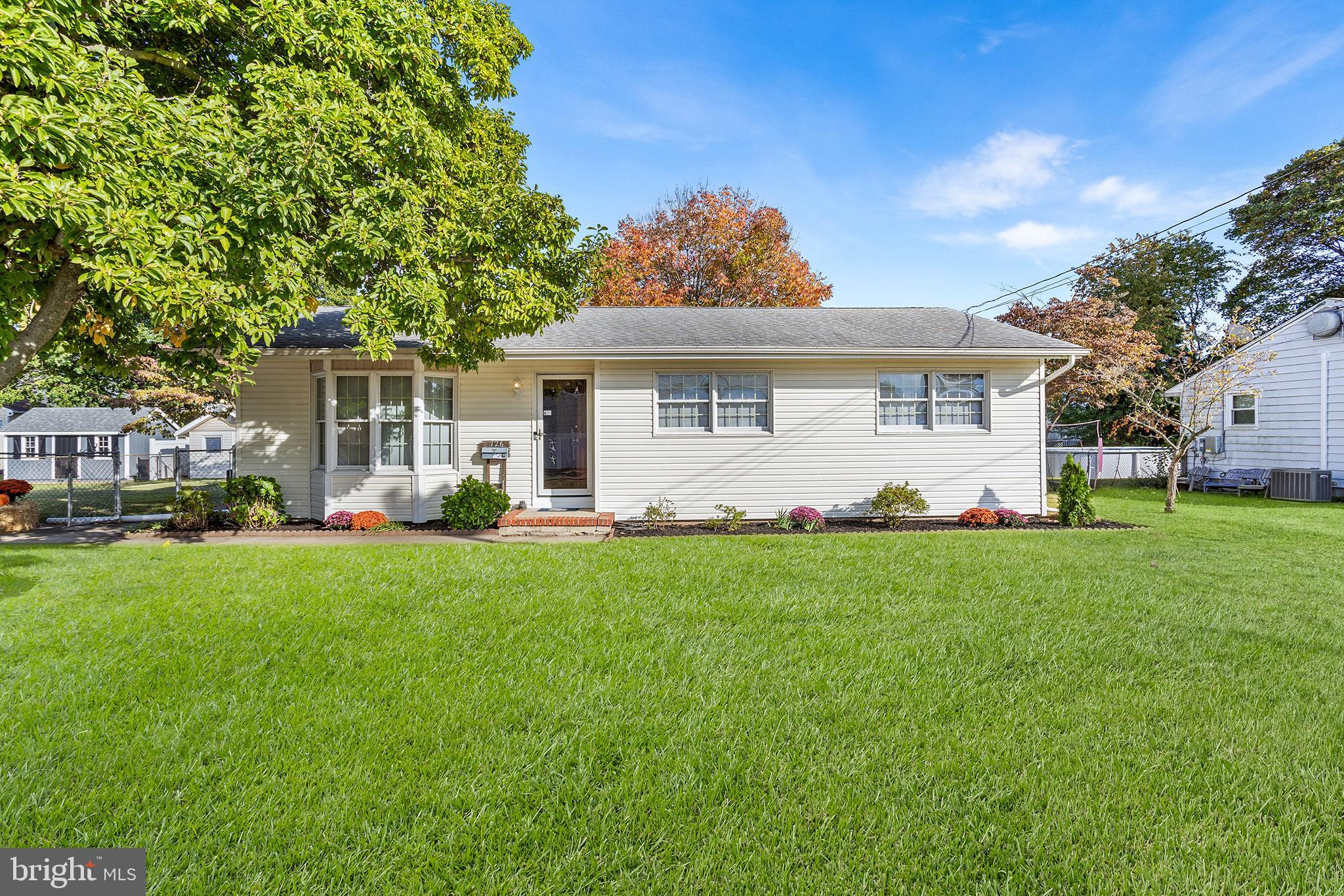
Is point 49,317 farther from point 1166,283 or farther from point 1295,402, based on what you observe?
point 1166,283

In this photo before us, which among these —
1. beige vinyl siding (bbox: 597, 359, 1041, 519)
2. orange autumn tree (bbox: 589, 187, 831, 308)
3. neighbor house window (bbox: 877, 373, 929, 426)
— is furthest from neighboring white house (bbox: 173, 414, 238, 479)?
neighbor house window (bbox: 877, 373, 929, 426)

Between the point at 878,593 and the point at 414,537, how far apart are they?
21.6 feet

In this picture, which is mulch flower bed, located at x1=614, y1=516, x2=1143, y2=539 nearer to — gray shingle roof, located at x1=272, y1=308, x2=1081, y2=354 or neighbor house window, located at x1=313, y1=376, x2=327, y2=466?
gray shingle roof, located at x1=272, y1=308, x2=1081, y2=354

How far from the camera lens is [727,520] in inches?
359

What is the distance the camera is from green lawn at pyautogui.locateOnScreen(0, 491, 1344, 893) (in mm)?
2025

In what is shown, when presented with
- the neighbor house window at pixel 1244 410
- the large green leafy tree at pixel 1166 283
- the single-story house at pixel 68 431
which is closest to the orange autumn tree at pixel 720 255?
the large green leafy tree at pixel 1166 283

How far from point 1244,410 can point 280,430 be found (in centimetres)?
2361

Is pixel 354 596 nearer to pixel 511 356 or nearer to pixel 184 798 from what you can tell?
pixel 184 798

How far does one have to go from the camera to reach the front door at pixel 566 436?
992cm

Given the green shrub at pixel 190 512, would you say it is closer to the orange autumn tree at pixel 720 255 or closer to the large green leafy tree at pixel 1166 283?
the orange autumn tree at pixel 720 255

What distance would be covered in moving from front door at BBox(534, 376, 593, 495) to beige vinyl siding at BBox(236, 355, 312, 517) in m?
3.96

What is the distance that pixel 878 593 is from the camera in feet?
17.1

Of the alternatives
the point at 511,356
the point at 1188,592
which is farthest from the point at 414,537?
the point at 1188,592

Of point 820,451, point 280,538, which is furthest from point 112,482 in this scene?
point 820,451
